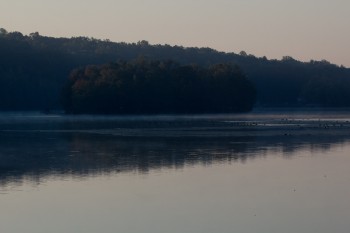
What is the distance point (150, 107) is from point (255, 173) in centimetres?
6271

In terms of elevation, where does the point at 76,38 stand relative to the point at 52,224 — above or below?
above

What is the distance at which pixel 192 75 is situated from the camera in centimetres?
8656

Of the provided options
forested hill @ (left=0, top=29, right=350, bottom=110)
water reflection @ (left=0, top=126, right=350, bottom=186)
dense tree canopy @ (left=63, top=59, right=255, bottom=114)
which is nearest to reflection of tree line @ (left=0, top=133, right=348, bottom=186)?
water reflection @ (left=0, top=126, right=350, bottom=186)

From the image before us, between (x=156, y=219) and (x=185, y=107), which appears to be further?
(x=185, y=107)

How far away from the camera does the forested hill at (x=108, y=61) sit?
98.6 m

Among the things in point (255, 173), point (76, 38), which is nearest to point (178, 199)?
point (255, 173)

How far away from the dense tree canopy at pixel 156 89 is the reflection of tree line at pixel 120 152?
138ft

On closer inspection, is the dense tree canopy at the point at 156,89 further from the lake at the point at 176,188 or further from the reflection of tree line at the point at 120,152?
the lake at the point at 176,188

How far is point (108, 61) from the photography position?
118 metres

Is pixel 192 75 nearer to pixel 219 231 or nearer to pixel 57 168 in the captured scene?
pixel 57 168

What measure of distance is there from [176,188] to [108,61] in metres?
101

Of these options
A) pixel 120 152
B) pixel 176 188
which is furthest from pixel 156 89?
pixel 176 188

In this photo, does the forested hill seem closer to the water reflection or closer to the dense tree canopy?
the dense tree canopy

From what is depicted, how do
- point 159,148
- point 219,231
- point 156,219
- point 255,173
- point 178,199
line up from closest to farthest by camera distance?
point 219,231 < point 156,219 < point 178,199 < point 255,173 < point 159,148
